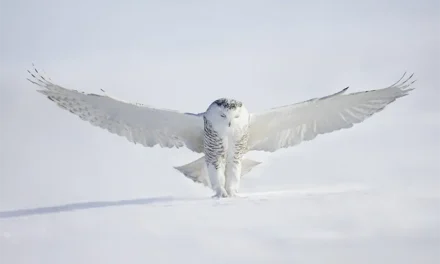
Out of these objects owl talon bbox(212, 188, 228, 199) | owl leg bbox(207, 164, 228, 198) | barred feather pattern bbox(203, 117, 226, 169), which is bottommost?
owl talon bbox(212, 188, 228, 199)

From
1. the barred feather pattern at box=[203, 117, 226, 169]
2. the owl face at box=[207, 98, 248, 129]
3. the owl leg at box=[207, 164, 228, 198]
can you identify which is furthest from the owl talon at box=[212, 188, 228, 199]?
the owl face at box=[207, 98, 248, 129]

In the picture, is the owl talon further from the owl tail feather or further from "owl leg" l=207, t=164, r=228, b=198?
the owl tail feather

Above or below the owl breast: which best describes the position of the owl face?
above

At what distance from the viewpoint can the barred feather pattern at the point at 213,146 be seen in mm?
5188

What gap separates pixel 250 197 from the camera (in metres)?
4.86

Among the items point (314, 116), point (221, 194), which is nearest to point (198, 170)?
point (221, 194)

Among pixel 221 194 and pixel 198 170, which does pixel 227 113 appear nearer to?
pixel 221 194

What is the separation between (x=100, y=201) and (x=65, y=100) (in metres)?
0.77

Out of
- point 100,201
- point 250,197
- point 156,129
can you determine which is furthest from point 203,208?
point 156,129

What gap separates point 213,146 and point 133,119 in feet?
2.01

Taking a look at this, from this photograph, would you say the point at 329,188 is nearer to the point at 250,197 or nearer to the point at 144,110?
the point at 250,197

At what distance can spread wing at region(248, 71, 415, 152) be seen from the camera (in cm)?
532

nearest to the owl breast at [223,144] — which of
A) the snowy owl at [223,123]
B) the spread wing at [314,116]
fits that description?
the snowy owl at [223,123]

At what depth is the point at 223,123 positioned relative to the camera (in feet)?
16.8
